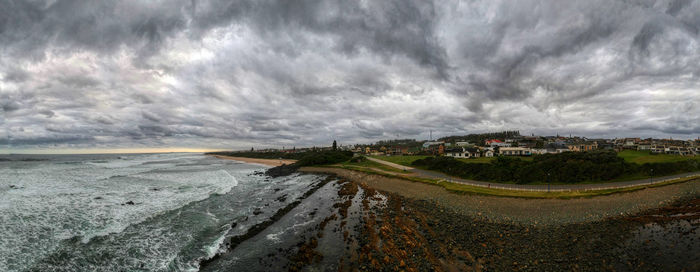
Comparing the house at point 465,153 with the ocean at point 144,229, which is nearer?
the ocean at point 144,229

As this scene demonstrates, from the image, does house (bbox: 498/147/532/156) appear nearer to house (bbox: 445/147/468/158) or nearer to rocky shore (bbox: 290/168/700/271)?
house (bbox: 445/147/468/158)

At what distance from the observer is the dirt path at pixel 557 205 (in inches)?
674

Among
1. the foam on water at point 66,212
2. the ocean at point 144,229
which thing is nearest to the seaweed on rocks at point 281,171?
the foam on water at point 66,212

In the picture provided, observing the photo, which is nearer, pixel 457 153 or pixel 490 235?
pixel 490 235

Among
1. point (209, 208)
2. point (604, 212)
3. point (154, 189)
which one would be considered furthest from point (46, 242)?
point (604, 212)

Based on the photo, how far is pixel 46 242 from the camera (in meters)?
13.4

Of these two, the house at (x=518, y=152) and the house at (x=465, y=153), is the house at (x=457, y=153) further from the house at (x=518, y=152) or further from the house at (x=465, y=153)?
the house at (x=518, y=152)

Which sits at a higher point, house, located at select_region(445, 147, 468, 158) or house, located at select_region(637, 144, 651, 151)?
house, located at select_region(637, 144, 651, 151)

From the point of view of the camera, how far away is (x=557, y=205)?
19.7 meters

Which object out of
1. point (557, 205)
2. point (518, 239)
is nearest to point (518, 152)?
point (557, 205)

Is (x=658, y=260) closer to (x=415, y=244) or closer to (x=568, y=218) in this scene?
(x=568, y=218)

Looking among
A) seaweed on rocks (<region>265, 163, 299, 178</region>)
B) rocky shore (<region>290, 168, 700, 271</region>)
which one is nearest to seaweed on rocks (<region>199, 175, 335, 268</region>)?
rocky shore (<region>290, 168, 700, 271</region>)

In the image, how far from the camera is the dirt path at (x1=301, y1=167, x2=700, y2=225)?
17109mm

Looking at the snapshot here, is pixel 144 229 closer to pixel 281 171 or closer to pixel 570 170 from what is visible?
pixel 281 171
